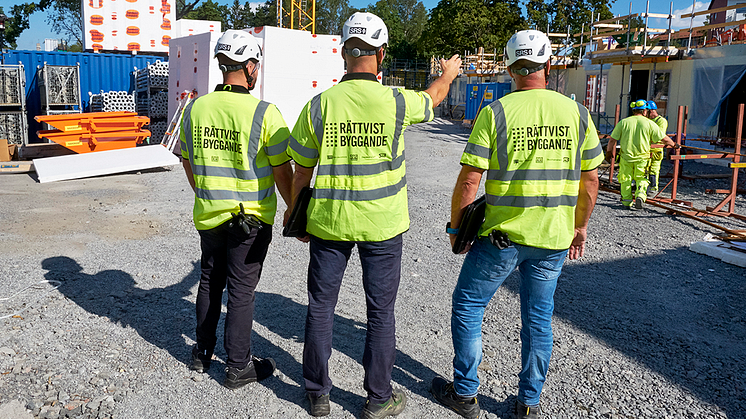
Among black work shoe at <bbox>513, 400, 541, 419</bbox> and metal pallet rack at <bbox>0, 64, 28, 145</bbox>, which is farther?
metal pallet rack at <bbox>0, 64, 28, 145</bbox>

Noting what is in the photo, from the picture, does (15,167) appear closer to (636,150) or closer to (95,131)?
(95,131)

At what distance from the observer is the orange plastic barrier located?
1302 centimetres

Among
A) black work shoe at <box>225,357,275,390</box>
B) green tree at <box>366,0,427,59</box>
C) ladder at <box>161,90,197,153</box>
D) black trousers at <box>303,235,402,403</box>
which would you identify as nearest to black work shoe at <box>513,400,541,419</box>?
black trousers at <box>303,235,402,403</box>

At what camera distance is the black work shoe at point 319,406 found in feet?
10.9

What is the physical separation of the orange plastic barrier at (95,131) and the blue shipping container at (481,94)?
14.6 m

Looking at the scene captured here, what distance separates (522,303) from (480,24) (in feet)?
138

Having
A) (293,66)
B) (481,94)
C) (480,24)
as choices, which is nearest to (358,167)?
(293,66)

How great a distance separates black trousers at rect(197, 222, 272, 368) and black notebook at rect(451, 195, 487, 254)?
3.62ft

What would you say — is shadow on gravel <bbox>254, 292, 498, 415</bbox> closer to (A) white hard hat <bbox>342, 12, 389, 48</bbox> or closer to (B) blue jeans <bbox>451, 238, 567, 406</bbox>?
(B) blue jeans <bbox>451, 238, 567, 406</bbox>

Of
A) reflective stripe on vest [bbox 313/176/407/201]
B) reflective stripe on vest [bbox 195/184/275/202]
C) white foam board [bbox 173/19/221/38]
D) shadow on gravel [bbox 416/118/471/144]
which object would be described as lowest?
shadow on gravel [bbox 416/118/471/144]

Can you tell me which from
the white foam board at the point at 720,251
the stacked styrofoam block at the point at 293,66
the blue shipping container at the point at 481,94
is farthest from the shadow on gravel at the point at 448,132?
the white foam board at the point at 720,251

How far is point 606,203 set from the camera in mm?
10172

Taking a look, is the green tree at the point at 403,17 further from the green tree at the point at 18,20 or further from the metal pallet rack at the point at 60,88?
the metal pallet rack at the point at 60,88

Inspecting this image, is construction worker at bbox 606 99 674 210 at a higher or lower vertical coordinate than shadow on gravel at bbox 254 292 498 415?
higher
